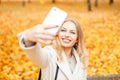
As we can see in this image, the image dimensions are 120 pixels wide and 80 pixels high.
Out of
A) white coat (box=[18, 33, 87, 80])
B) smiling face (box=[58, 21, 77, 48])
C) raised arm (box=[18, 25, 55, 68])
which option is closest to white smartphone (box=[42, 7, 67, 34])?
raised arm (box=[18, 25, 55, 68])

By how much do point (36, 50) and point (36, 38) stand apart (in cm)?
44

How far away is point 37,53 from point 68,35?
783mm

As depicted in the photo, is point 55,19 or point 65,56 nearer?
point 55,19

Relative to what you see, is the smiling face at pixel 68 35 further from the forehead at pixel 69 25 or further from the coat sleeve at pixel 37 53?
the coat sleeve at pixel 37 53

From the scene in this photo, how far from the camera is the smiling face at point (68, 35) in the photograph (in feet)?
12.2

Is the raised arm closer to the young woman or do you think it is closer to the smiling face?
the young woman

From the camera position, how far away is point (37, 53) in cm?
304

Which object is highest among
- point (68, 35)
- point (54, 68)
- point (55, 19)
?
point (55, 19)

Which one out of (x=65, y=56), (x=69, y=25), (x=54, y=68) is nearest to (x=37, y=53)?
(x=54, y=68)

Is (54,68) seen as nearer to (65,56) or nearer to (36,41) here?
(65,56)

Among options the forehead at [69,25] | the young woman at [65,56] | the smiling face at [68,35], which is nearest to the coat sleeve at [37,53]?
the young woman at [65,56]

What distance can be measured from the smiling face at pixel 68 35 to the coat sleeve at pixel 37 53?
0.57 ft

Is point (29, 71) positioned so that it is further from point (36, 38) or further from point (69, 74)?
point (36, 38)

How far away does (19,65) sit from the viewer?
24.5ft
